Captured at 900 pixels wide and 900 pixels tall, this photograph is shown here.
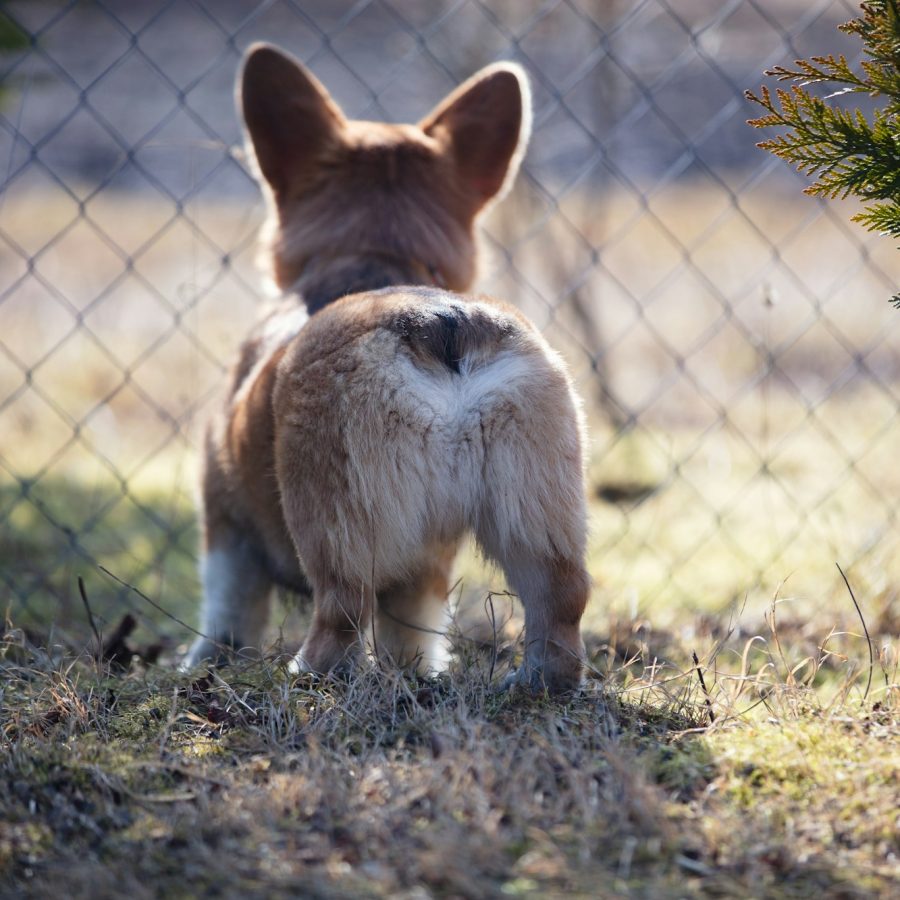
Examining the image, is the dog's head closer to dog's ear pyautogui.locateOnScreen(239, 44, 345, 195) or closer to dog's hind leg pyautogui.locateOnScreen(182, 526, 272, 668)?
dog's ear pyautogui.locateOnScreen(239, 44, 345, 195)

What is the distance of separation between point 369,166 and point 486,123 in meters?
0.41

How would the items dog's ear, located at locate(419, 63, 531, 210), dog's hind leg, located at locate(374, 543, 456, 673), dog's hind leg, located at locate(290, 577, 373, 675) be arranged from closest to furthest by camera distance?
dog's hind leg, located at locate(290, 577, 373, 675) → dog's hind leg, located at locate(374, 543, 456, 673) → dog's ear, located at locate(419, 63, 531, 210)

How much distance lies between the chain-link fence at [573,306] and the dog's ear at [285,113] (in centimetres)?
11

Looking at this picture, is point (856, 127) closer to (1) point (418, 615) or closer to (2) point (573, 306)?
(1) point (418, 615)

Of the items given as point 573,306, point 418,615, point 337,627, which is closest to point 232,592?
point 418,615

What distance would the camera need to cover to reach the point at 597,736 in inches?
78.4

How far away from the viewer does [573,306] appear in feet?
16.4

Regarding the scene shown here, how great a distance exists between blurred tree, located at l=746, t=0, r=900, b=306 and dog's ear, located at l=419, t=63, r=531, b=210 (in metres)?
1.38

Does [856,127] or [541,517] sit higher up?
[856,127]

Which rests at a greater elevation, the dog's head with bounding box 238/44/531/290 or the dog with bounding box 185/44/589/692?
the dog's head with bounding box 238/44/531/290

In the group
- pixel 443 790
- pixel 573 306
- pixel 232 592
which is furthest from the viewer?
pixel 573 306

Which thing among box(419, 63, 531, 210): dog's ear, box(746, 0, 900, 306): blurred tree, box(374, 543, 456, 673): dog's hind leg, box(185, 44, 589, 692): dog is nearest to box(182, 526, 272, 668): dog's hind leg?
box(185, 44, 589, 692): dog

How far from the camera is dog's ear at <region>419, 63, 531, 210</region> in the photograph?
11.1ft

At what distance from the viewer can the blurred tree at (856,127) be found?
A: 203 cm
